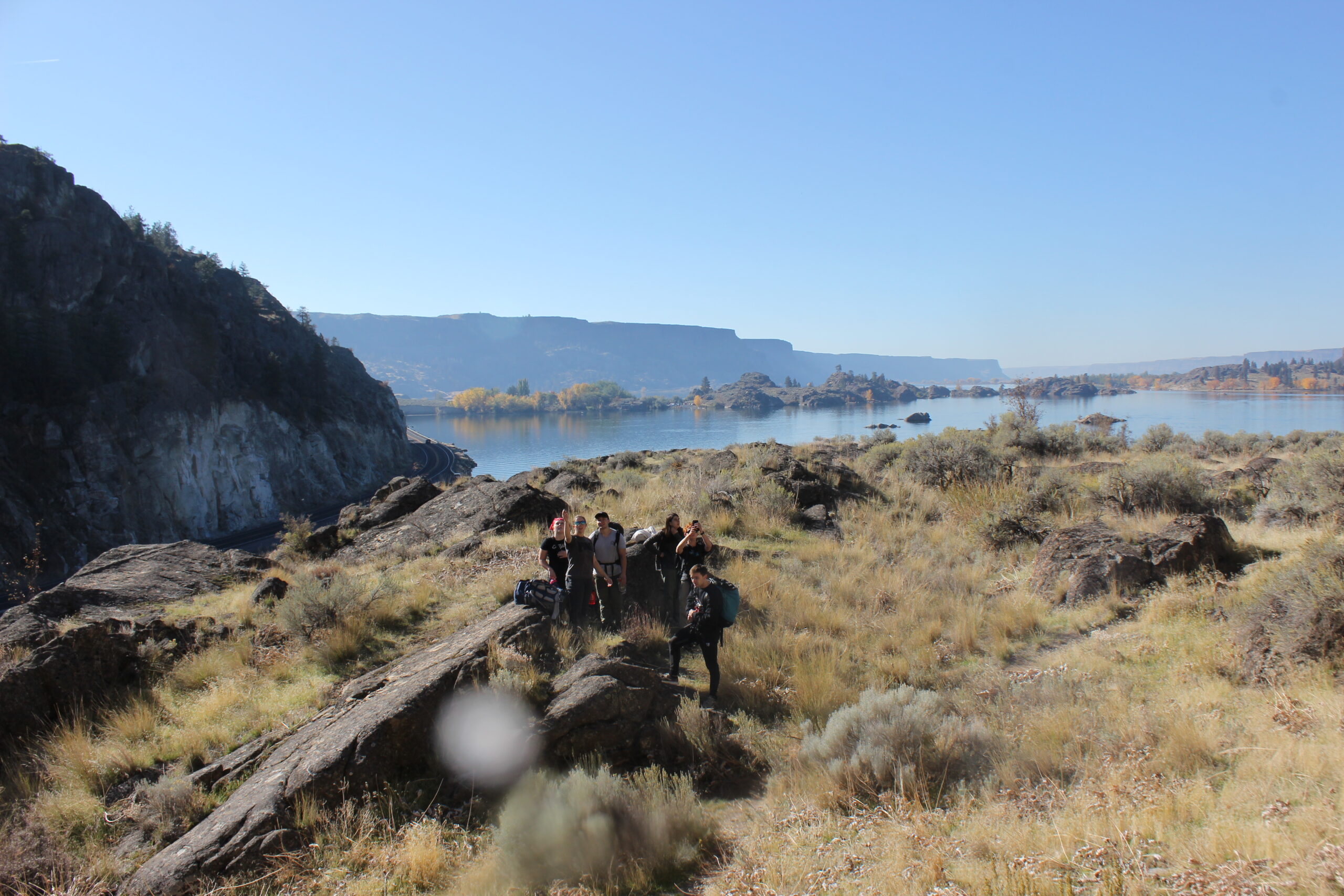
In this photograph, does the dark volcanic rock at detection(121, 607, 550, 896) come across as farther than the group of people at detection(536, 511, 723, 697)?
No

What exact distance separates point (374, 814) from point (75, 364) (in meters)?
66.9

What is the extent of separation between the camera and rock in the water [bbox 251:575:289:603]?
9.54m

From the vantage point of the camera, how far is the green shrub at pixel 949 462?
15.2 metres

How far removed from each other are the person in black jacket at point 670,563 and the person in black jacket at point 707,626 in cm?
164

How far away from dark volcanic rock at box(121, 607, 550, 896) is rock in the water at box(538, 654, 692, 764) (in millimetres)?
899

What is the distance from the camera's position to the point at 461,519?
13375mm

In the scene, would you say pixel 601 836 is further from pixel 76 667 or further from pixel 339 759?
pixel 76 667

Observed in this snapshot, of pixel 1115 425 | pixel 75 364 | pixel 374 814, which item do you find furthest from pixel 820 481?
pixel 75 364

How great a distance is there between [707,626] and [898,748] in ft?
7.08

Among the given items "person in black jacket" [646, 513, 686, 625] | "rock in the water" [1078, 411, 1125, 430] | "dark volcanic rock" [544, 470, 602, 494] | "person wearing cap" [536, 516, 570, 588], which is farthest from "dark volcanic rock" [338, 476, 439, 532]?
"rock in the water" [1078, 411, 1125, 430]

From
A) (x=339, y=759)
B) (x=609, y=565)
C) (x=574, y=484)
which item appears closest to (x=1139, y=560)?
(x=609, y=565)

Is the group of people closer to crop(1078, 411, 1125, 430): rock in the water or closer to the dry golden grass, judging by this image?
the dry golden grass

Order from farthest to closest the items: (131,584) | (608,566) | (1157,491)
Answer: (1157,491)
(131,584)
(608,566)

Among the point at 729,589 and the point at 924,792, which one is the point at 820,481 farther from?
the point at 924,792
